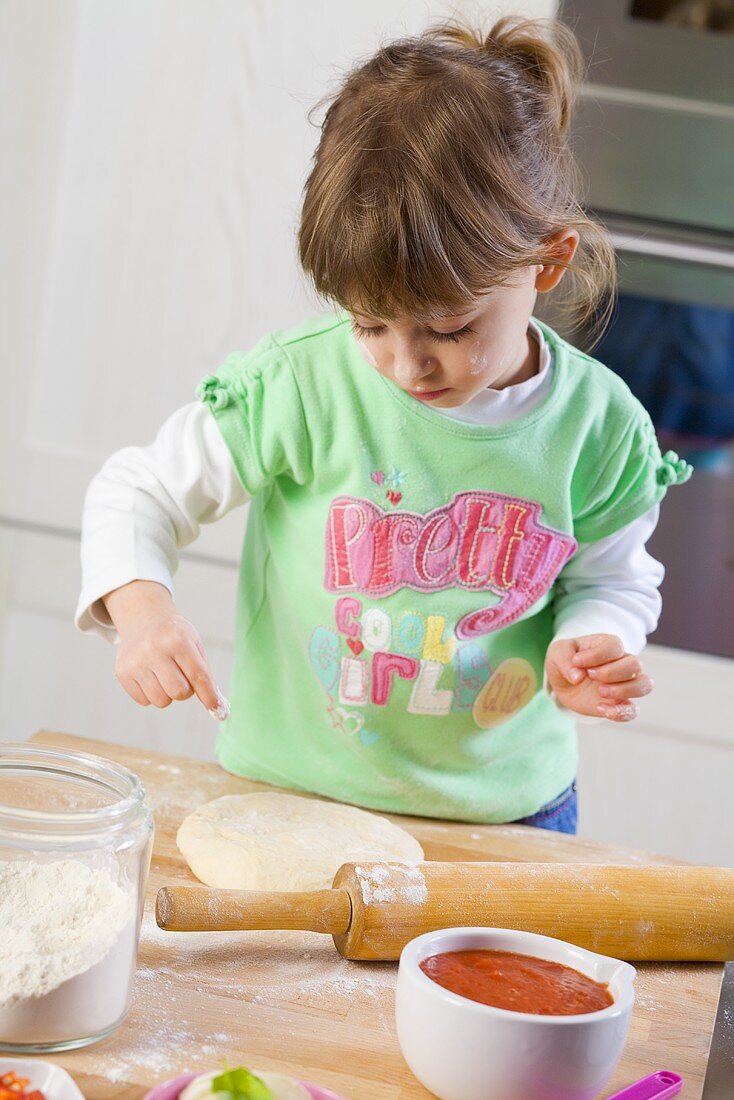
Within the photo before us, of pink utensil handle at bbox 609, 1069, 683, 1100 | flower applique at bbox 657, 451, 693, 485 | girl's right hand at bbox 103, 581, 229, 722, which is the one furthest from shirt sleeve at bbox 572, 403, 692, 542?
pink utensil handle at bbox 609, 1069, 683, 1100

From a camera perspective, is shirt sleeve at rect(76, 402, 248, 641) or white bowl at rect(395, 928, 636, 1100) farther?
shirt sleeve at rect(76, 402, 248, 641)

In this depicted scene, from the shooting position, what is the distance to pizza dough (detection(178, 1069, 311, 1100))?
49 centimetres

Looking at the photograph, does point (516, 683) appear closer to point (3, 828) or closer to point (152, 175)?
point (3, 828)

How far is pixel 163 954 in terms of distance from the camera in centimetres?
66

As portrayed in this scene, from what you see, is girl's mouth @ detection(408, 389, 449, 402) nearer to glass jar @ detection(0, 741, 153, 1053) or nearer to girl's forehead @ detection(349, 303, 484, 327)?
girl's forehead @ detection(349, 303, 484, 327)

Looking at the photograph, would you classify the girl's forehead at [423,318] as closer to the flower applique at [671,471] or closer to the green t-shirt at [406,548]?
the green t-shirt at [406,548]

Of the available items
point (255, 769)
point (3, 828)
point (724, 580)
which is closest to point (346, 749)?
point (255, 769)

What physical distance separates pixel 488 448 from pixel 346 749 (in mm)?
285

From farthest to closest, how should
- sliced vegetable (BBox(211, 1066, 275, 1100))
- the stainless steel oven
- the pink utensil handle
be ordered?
the stainless steel oven
the pink utensil handle
sliced vegetable (BBox(211, 1066, 275, 1100))

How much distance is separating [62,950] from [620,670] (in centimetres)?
45

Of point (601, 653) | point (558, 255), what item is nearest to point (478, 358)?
point (558, 255)

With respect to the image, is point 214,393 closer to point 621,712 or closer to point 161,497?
point 161,497

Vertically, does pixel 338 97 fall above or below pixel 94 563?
above

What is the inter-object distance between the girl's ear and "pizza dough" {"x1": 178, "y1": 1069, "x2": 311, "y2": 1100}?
0.61 m
